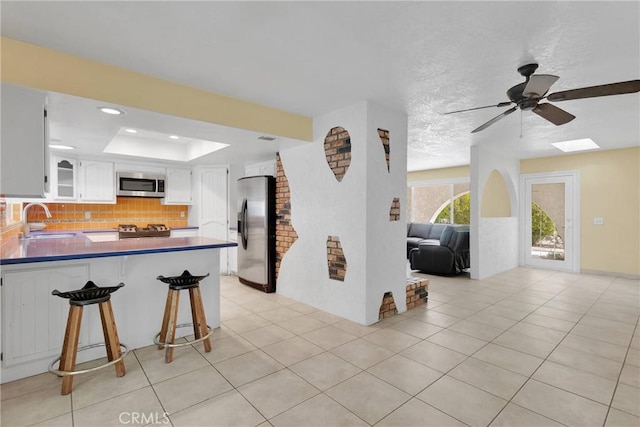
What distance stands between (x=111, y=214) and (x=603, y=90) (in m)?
6.73

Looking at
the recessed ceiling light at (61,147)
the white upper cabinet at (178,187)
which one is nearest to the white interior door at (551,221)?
the white upper cabinet at (178,187)

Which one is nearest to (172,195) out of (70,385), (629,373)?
(70,385)

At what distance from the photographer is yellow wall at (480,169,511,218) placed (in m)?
→ 7.44

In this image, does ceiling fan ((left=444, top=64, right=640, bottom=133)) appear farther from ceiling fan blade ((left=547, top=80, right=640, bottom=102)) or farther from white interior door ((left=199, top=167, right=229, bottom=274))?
white interior door ((left=199, top=167, right=229, bottom=274))

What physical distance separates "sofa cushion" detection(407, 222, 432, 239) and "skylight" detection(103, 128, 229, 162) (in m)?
5.40

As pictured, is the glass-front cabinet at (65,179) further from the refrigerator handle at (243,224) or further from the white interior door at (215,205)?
the refrigerator handle at (243,224)

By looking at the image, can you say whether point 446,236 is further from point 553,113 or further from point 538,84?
point 538,84

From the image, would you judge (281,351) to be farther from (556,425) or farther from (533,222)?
(533,222)

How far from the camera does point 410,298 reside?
12.7 ft

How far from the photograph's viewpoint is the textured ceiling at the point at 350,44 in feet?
5.86

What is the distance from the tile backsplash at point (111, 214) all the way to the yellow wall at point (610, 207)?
7.89 meters

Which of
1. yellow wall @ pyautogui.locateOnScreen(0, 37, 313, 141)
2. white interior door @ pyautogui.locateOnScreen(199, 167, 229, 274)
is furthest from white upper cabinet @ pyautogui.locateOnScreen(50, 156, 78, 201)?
yellow wall @ pyautogui.locateOnScreen(0, 37, 313, 141)

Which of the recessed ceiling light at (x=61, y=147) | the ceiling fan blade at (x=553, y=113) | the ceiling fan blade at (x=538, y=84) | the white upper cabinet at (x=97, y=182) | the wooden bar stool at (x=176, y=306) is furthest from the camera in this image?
the white upper cabinet at (x=97, y=182)

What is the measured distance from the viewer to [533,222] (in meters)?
6.66
